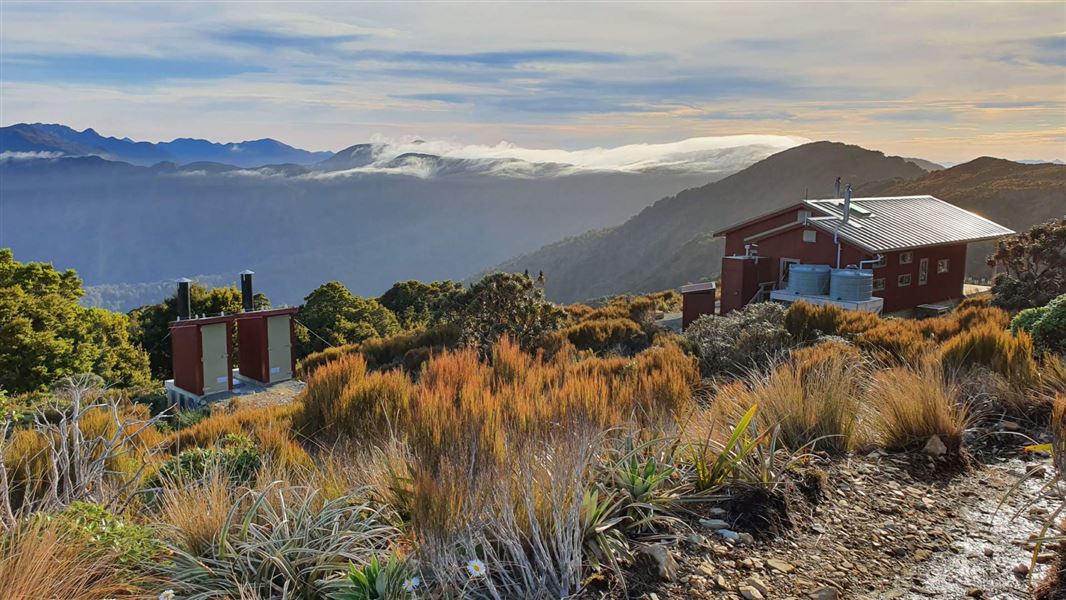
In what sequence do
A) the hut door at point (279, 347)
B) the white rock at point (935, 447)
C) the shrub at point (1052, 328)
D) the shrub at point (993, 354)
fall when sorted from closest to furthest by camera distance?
the white rock at point (935, 447), the shrub at point (993, 354), the shrub at point (1052, 328), the hut door at point (279, 347)

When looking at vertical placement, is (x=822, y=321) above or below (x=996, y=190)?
below

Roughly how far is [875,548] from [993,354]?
428 cm

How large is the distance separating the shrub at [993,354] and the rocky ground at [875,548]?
2014 millimetres

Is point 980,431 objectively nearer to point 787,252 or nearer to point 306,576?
point 306,576

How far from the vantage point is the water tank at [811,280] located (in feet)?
73.9

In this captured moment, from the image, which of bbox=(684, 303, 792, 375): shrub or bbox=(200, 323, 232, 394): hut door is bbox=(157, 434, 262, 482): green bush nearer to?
bbox=(684, 303, 792, 375): shrub

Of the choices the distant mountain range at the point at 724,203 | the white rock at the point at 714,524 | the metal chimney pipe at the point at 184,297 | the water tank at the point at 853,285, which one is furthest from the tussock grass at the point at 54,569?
the distant mountain range at the point at 724,203

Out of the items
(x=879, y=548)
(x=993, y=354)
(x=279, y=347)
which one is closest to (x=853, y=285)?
(x=993, y=354)

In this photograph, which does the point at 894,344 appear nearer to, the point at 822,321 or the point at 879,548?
the point at 822,321

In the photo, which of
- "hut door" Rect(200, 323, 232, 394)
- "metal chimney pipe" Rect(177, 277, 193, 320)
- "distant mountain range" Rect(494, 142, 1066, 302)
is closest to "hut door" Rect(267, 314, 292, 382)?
"hut door" Rect(200, 323, 232, 394)

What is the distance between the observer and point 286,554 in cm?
285

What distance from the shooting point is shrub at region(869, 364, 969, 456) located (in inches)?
182

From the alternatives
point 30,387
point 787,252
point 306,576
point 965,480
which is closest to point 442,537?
point 306,576

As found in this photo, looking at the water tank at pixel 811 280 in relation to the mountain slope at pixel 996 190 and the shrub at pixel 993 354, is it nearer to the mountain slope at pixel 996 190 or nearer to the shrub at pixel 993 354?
the shrub at pixel 993 354
